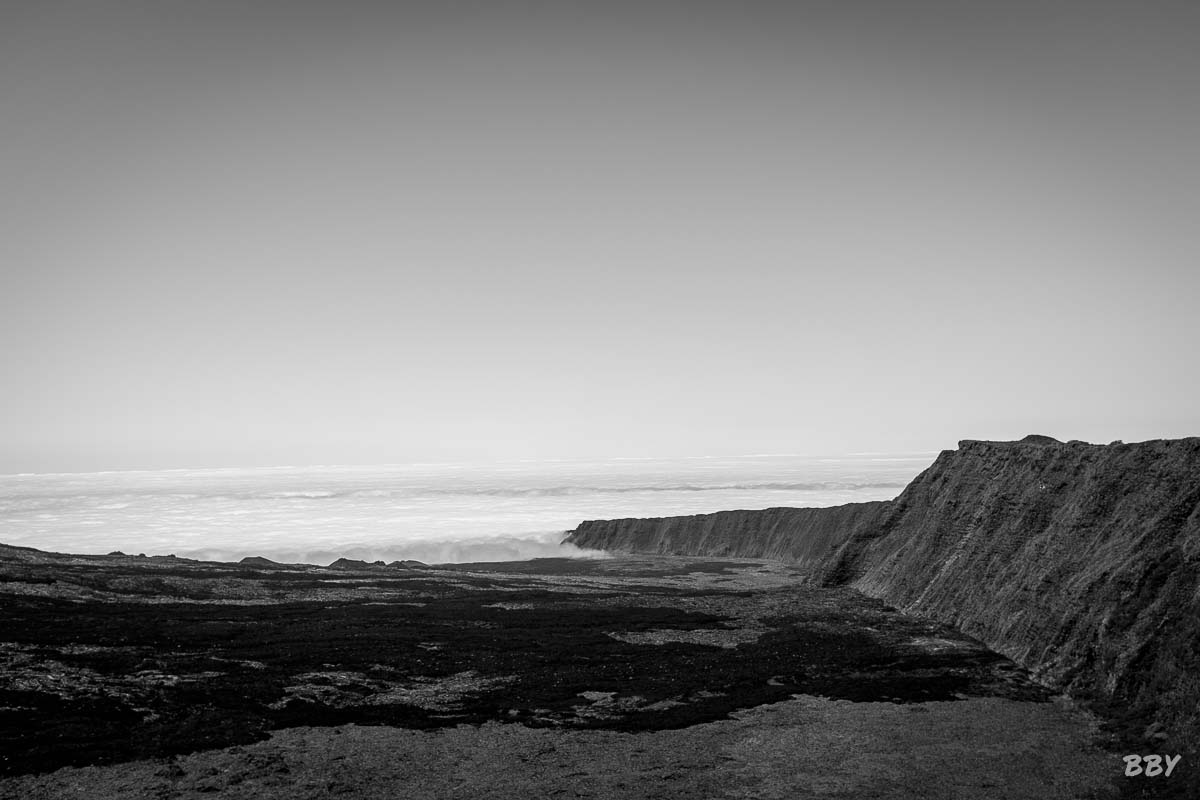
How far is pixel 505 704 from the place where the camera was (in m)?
29.5

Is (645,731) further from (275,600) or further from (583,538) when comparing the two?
(583,538)

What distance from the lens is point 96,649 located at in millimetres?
34750

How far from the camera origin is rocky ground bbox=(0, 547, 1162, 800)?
2180 centimetres

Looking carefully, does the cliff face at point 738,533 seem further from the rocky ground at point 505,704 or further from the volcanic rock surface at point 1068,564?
the rocky ground at point 505,704

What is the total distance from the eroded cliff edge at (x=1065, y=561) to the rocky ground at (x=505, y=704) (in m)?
2.23

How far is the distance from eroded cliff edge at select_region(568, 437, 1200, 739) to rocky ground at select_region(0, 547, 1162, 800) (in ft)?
7.33

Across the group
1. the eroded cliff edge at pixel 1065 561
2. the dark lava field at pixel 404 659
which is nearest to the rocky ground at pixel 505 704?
the dark lava field at pixel 404 659

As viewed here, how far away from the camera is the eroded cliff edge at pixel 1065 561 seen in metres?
27.9

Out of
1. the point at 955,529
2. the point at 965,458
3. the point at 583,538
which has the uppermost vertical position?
the point at 965,458

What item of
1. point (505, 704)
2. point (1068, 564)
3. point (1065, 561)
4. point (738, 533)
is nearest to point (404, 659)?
point (505, 704)

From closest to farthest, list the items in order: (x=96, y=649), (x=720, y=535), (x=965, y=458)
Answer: (x=96, y=649), (x=965, y=458), (x=720, y=535)

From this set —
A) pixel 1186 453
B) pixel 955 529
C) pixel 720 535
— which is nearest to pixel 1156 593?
pixel 1186 453

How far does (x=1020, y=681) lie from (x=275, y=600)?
4352 centimetres

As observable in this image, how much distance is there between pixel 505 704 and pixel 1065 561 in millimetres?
27862
